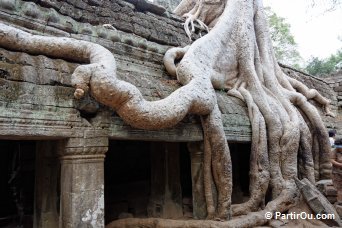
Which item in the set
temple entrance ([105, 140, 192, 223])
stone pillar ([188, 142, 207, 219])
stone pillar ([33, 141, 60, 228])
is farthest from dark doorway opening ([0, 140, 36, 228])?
stone pillar ([188, 142, 207, 219])

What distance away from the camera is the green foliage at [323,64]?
630 inches

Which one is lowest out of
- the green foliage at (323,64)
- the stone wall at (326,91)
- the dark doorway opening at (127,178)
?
the dark doorway opening at (127,178)

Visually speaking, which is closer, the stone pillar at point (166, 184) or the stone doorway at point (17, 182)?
the stone doorway at point (17, 182)

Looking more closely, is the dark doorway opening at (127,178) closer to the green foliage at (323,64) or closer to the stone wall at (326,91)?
the stone wall at (326,91)

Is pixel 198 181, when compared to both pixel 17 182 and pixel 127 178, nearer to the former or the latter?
pixel 127 178

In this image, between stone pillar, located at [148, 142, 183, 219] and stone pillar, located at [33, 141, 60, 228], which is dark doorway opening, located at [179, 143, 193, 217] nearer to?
stone pillar, located at [148, 142, 183, 219]

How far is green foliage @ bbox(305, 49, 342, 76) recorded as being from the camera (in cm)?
1600

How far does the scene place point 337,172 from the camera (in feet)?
14.9

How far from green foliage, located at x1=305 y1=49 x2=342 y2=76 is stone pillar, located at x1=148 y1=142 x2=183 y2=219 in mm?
13953

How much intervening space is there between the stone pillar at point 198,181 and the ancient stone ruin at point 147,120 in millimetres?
18

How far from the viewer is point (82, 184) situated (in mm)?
2613

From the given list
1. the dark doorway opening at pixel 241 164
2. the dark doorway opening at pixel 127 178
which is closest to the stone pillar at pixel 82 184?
the dark doorway opening at pixel 127 178

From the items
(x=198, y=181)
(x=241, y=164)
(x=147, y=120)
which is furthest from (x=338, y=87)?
(x=147, y=120)

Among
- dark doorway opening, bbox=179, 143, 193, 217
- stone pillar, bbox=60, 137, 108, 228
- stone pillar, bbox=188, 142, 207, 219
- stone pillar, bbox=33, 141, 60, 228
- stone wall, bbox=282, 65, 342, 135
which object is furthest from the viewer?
stone wall, bbox=282, 65, 342, 135
